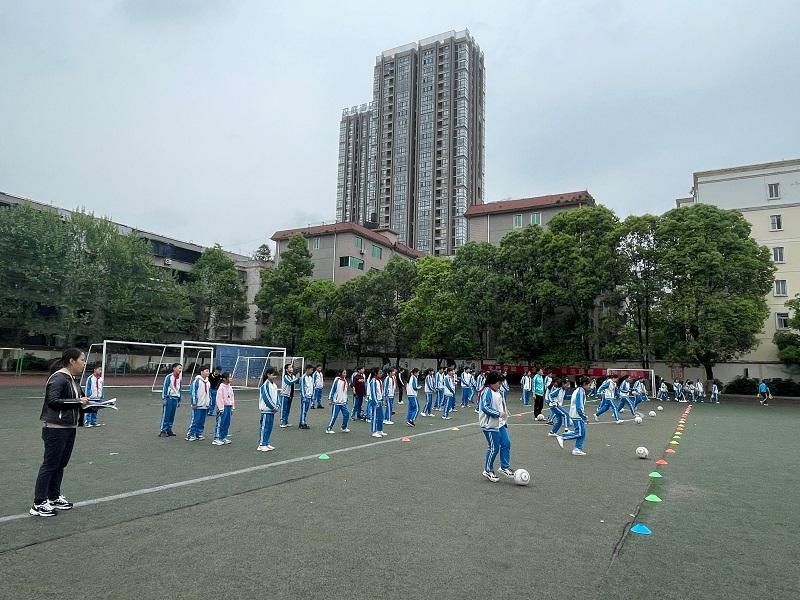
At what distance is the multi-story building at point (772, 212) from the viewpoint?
40094 mm

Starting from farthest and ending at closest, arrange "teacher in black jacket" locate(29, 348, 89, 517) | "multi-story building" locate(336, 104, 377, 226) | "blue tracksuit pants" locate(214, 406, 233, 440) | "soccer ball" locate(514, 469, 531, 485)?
"multi-story building" locate(336, 104, 377, 226) → "blue tracksuit pants" locate(214, 406, 233, 440) → "soccer ball" locate(514, 469, 531, 485) → "teacher in black jacket" locate(29, 348, 89, 517)

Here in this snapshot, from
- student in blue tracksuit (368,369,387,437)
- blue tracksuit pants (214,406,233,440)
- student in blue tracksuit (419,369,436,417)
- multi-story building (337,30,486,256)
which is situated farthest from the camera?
multi-story building (337,30,486,256)

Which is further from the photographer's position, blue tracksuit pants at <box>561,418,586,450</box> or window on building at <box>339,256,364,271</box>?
window on building at <box>339,256,364,271</box>

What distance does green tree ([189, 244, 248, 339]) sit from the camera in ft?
162

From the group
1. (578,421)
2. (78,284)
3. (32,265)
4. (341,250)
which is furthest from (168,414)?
(341,250)

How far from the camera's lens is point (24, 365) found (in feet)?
123

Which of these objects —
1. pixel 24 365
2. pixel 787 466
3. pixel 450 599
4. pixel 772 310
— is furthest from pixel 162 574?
pixel 772 310

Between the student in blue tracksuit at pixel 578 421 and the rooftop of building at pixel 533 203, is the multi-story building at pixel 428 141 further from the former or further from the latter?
the student in blue tracksuit at pixel 578 421

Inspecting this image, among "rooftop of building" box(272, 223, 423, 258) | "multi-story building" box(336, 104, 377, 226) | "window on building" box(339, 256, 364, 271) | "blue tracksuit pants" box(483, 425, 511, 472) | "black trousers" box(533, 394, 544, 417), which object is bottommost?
"black trousers" box(533, 394, 544, 417)

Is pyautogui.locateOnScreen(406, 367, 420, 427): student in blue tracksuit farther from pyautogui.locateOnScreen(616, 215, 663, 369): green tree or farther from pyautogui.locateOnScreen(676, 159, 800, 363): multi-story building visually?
pyautogui.locateOnScreen(676, 159, 800, 363): multi-story building

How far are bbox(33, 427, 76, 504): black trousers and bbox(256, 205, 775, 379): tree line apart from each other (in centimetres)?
3253

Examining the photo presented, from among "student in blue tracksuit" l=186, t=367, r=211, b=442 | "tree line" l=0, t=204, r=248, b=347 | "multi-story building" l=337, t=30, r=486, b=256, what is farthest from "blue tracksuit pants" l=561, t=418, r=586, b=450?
"multi-story building" l=337, t=30, r=486, b=256

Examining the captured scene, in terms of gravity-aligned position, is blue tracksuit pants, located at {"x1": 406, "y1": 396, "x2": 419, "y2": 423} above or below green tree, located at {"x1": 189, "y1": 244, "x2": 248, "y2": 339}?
below

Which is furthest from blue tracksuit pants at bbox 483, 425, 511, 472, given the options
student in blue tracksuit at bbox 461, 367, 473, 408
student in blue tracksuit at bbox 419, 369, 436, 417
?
student in blue tracksuit at bbox 461, 367, 473, 408
